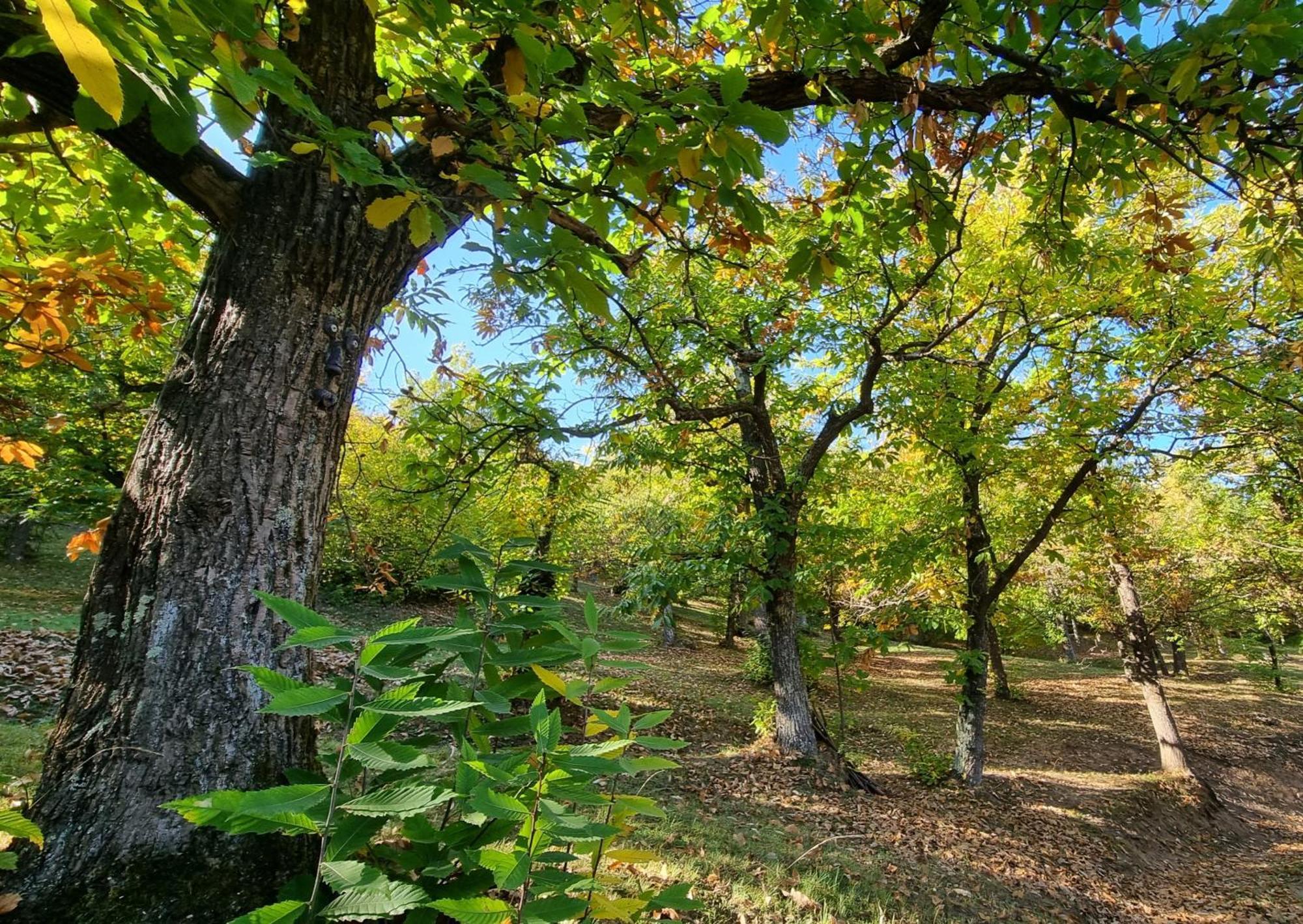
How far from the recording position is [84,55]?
0.70 m

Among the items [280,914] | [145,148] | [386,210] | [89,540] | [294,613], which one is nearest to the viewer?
[280,914]

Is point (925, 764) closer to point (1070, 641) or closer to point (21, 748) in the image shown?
point (21, 748)

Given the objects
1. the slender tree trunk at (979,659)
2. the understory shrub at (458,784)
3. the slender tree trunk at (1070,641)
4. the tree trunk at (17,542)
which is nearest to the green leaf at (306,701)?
the understory shrub at (458,784)

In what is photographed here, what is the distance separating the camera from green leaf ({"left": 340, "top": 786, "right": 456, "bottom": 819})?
983 millimetres

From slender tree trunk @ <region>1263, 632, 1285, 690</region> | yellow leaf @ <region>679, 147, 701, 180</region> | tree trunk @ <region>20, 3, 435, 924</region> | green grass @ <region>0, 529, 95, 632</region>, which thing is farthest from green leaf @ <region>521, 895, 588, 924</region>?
slender tree trunk @ <region>1263, 632, 1285, 690</region>

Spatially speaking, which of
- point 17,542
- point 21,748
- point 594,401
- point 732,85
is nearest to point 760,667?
point 594,401

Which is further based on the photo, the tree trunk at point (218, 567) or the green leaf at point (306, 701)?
the tree trunk at point (218, 567)

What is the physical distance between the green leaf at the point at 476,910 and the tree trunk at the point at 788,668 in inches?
249

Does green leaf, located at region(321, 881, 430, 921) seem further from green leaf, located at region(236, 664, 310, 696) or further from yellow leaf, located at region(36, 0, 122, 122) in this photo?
yellow leaf, located at region(36, 0, 122, 122)

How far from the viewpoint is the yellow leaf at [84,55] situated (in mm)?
672

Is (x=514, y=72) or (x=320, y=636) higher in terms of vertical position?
(x=514, y=72)

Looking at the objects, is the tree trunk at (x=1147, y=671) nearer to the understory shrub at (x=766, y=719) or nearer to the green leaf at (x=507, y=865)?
the understory shrub at (x=766, y=719)

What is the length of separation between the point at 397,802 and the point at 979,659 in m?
8.40

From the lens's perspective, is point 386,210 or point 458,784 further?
point 386,210
